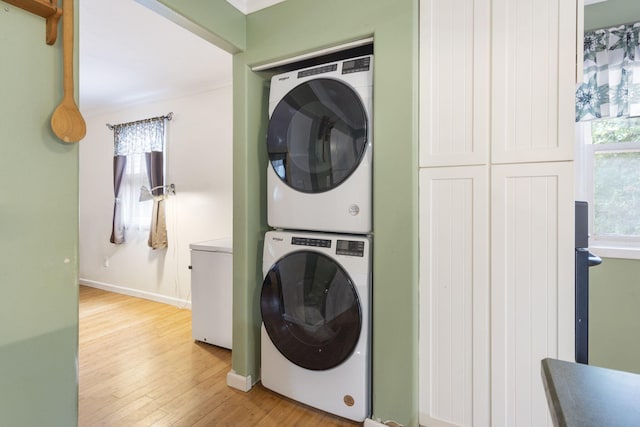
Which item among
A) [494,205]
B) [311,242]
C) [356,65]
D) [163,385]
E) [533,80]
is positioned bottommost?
[163,385]

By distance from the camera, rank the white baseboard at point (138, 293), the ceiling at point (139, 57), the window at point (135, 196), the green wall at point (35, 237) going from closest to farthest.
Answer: the green wall at point (35, 237) < the ceiling at point (139, 57) < the white baseboard at point (138, 293) < the window at point (135, 196)

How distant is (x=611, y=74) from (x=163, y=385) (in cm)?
339

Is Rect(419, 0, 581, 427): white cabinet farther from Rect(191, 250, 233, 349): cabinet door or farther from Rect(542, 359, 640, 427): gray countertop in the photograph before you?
Rect(191, 250, 233, 349): cabinet door

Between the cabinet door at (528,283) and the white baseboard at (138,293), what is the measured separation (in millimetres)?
3070

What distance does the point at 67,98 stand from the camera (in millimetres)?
1003

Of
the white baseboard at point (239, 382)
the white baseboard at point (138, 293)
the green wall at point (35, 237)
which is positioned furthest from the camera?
the white baseboard at point (138, 293)

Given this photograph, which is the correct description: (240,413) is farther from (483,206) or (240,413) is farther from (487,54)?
(487,54)

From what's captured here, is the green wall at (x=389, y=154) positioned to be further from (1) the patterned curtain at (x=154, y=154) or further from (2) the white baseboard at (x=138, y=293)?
(2) the white baseboard at (x=138, y=293)

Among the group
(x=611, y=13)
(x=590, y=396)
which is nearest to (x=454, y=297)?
(x=590, y=396)

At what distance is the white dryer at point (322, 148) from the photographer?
1.47m

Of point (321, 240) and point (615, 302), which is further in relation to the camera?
point (615, 302)

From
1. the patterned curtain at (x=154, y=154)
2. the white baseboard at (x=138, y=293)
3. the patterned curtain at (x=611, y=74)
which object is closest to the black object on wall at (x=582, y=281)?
the patterned curtain at (x=611, y=74)

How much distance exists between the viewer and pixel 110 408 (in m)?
1.70

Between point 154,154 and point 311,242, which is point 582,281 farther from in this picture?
point 154,154
